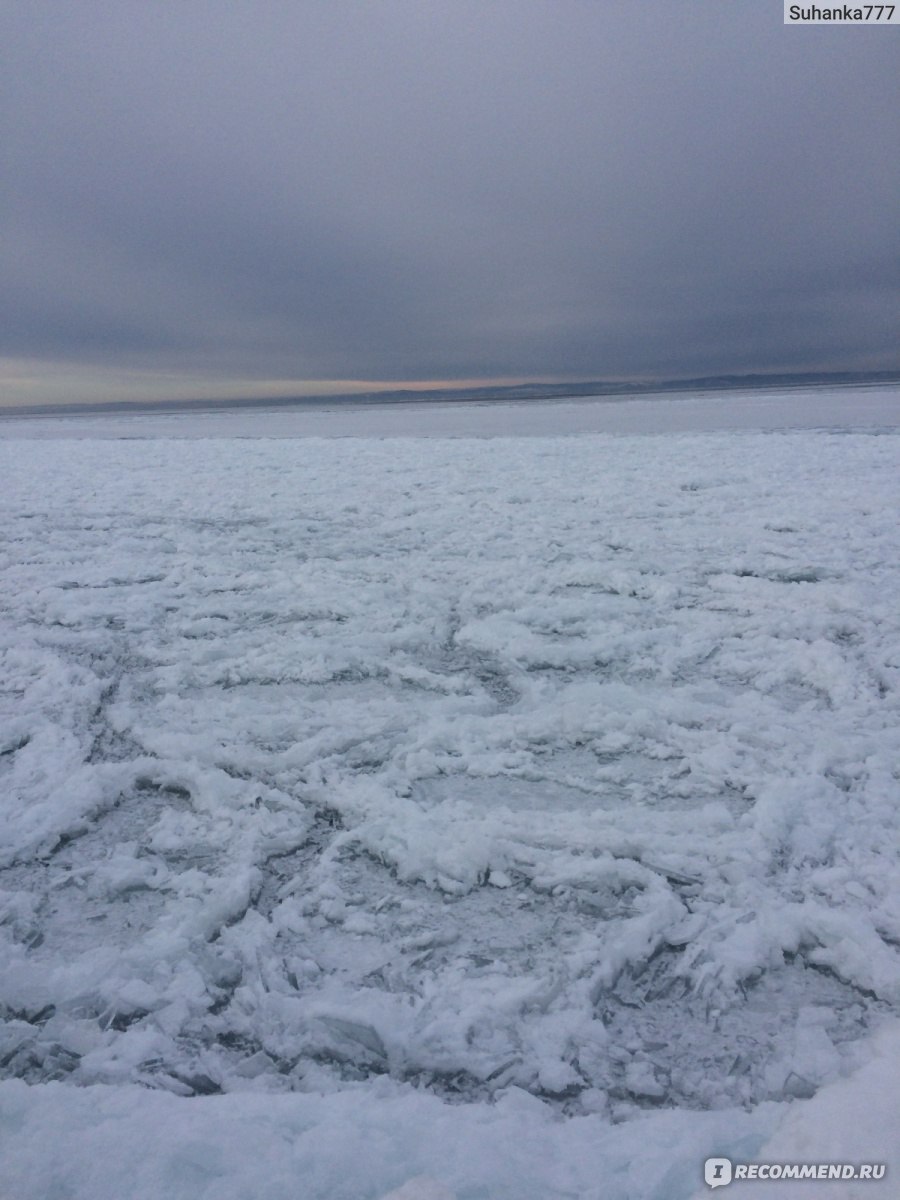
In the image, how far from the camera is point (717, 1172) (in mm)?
1249

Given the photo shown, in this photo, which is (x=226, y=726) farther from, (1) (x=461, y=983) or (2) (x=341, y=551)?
(2) (x=341, y=551)

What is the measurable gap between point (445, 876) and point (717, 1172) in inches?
38.0

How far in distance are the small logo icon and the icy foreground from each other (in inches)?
1.0

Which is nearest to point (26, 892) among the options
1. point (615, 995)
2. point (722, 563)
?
point (615, 995)

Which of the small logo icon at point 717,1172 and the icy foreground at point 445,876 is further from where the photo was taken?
the icy foreground at point 445,876

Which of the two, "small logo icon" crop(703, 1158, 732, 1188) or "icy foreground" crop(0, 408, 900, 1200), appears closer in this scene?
"small logo icon" crop(703, 1158, 732, 1188)

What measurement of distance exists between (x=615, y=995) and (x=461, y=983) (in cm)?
38

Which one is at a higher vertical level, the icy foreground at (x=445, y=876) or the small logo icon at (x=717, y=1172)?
the icy foreground at (x=445, y=876)

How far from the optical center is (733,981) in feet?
5.44

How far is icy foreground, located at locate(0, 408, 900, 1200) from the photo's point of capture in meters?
1.34

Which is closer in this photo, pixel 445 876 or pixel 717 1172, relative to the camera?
pixel 717 1172

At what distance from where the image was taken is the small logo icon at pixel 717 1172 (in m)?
1.24

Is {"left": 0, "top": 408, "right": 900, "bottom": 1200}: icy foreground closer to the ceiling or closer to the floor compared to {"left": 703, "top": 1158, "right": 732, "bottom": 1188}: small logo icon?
closer to the ceiling

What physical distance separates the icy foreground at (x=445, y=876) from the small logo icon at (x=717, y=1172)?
26mm
